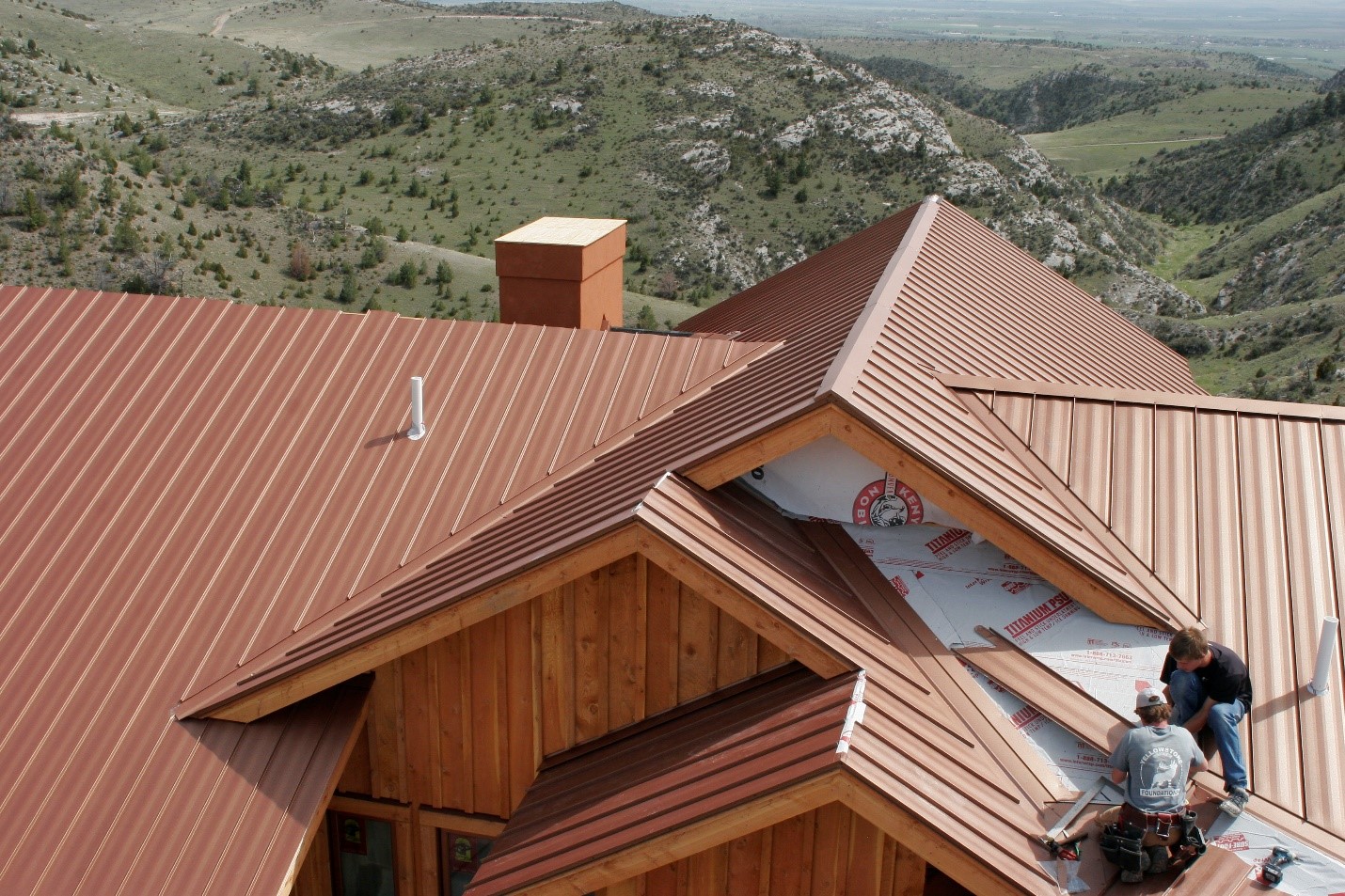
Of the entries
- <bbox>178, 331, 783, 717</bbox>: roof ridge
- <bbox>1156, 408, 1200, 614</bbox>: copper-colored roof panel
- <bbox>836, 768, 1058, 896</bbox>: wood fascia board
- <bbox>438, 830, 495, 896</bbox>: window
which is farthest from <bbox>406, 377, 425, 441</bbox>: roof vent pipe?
<bbox>1156, 408, 1200, 614</bbox>: copper-colored roof panel

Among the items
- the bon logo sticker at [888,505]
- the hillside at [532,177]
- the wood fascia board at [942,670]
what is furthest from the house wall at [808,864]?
the hillside at [532,177]

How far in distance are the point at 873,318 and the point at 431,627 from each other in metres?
4.36

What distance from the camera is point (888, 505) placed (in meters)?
8.30

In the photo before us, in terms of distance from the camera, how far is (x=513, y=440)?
9.73 meters

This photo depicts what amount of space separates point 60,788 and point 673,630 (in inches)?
165

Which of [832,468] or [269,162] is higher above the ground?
[832,468]

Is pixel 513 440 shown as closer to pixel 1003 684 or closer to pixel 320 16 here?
pixel 1003 684

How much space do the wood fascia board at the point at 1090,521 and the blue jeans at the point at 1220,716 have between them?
30.0 inches

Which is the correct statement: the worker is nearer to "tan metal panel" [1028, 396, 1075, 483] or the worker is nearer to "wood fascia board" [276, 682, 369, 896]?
"tan metal panel" [1028, 396, 1075, 483]

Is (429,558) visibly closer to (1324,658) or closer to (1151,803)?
(1151,803)

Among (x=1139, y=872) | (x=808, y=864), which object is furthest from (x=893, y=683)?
(x=1139, y=872)

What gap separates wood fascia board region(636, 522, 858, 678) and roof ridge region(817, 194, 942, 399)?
1.43m

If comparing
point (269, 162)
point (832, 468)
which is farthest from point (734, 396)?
point (269, 162)

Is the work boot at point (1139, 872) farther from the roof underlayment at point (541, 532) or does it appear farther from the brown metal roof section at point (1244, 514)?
the brown metal roof section at point (1244, 514)
